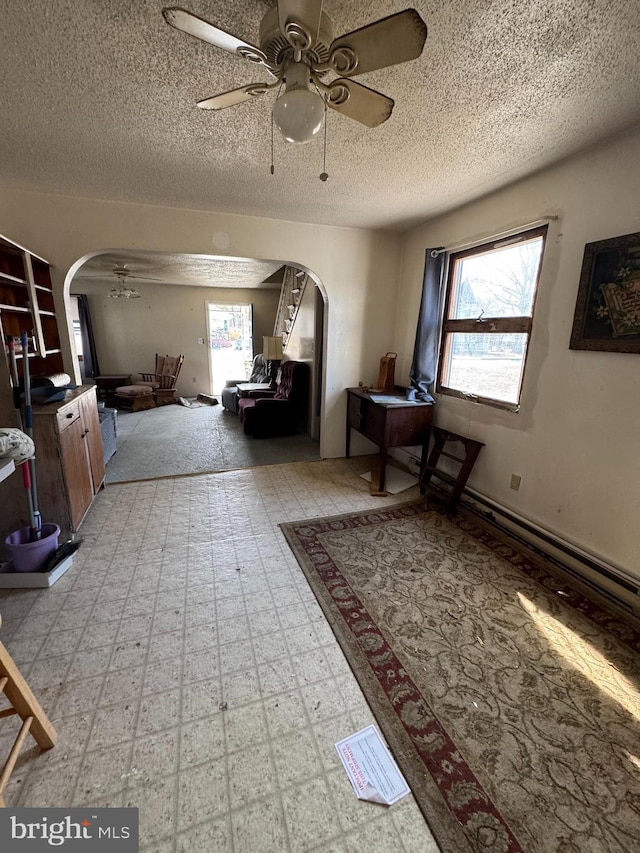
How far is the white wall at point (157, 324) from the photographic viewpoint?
6676 millimetres

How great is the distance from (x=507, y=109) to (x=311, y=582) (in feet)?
8.34

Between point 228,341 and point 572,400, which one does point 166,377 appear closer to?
point 228,341

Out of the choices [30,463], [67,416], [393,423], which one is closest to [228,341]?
[393,423]

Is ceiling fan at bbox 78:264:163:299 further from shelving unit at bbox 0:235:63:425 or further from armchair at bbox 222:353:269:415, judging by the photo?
shelving unit at bbox 0:235:63:425

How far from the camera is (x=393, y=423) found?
303 centimetres

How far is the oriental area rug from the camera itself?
3.33ft

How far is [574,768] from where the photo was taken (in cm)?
112

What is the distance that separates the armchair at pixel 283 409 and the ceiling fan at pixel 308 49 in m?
3.48

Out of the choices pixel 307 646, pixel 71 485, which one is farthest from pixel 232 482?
pixel 307 646

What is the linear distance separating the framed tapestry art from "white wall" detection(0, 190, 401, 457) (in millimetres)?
2009

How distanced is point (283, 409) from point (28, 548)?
3095mm

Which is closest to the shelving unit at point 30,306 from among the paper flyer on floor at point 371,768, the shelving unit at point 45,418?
the shelving unit at point 45,418

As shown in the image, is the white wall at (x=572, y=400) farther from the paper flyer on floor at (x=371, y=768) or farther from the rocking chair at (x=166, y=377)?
the rocking chair at (x=166, y=377)

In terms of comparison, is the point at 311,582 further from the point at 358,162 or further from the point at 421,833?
the point at 358,162
